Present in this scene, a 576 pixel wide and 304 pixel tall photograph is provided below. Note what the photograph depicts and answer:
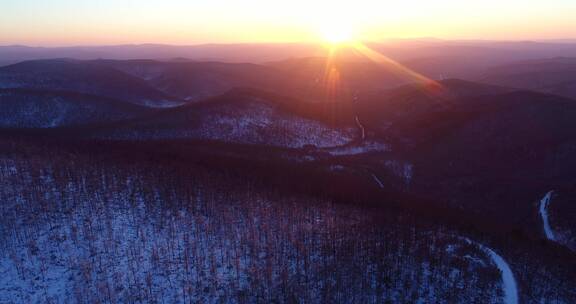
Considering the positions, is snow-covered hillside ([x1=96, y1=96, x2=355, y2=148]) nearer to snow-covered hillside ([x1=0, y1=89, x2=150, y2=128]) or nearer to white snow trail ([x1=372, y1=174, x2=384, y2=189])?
white snow trail ([x1=372, y1=174, x2=384, y2=189])

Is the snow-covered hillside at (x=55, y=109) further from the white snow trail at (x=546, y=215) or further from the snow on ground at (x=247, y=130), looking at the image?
the white snow trail at (x=546, y=215)

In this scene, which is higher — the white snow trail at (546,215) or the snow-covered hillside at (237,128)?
the snow-covered hillside at (237,128)

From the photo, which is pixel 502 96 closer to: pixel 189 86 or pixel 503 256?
pixel 503 256

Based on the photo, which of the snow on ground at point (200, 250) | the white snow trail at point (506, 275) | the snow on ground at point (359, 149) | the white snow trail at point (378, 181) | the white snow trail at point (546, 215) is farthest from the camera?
the snow on ground at point (359, 149)

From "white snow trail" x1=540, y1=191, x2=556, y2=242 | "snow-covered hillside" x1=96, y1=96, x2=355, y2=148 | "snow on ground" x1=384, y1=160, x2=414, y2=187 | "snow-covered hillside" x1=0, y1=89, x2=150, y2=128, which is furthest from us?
"snow-covered hillside" x1=0, y1=89, x2=150, y2=128

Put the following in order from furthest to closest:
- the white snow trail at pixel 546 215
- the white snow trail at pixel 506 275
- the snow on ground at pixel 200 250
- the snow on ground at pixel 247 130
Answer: the snow on ground at pixel 247 130
the white snow trail at pixel 546 215
the white snow trail at pixel 506 275
the snow on ground at pixel 200 250

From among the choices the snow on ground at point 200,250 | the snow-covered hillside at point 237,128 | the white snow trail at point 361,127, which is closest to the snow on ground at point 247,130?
the snow-covered hillside at point 237,128

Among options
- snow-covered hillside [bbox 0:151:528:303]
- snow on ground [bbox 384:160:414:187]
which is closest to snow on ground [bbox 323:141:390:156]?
snow on ground [bbox 384:160:414:187]
